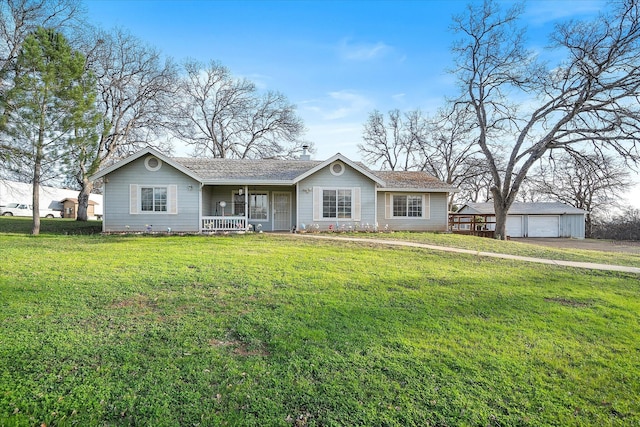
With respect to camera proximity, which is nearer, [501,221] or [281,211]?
[281,211]

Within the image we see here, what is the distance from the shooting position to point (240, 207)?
58.9ft

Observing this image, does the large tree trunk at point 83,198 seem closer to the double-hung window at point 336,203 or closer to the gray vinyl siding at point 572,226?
the double-hung window at point 336,203

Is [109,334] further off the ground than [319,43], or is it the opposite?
[319,43]

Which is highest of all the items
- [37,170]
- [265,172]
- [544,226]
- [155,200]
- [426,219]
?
[265,172]

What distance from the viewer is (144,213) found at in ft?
50.7

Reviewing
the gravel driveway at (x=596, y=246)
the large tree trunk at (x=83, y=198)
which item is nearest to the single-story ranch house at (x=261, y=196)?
the gravel driveway at (x=596, y=246)

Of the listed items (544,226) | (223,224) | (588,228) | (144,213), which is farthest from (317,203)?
(588,228)

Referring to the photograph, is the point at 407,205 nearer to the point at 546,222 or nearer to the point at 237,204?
the point at 237,204

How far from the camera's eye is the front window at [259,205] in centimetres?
1800

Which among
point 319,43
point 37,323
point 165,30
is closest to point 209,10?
point 165,30

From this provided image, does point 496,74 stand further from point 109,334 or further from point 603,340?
point 109,334

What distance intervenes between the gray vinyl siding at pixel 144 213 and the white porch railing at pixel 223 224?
18.7 inches

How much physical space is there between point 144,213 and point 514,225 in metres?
29.5

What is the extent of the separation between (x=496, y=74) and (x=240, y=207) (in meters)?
17.9
